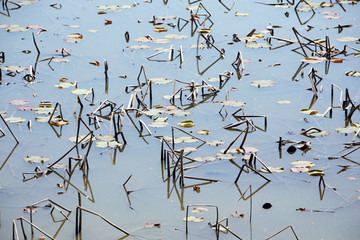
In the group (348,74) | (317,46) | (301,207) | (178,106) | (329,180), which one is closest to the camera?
(301,207)

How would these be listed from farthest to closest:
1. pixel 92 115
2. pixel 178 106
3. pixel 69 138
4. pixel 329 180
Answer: pixel 178 106 → pixel 92 115 → pixel 69 138 → pixel 329 180

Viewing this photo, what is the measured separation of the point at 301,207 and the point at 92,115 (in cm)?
192

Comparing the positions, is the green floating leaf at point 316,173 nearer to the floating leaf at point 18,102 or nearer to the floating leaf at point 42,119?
the floating leaf at point 42,119

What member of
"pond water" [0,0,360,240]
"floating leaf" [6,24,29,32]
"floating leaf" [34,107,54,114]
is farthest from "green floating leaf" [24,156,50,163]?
"floating leaf" [6,24,29,32]

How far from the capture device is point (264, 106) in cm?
457

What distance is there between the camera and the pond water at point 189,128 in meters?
3.16

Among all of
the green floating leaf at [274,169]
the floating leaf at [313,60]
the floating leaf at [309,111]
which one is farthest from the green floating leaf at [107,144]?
the floating leaf at [313,60]

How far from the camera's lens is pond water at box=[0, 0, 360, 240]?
3.16 m

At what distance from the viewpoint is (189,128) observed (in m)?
4.20

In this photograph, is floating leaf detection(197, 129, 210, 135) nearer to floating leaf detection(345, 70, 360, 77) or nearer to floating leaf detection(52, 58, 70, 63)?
floating leaf detection(345, 70, 360, 77)

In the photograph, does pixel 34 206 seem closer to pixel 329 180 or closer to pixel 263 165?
pixel 263 165

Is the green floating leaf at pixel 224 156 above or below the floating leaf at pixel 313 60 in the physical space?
below

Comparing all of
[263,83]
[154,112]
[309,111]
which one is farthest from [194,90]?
[309,111]

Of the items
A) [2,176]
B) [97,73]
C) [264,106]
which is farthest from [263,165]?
[97,73]
